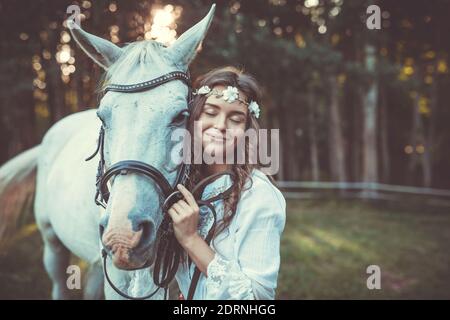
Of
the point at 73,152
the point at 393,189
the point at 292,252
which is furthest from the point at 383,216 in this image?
the point at 73,152

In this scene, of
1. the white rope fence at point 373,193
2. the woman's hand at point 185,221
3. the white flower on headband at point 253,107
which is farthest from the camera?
the white rope fence at point 373,193

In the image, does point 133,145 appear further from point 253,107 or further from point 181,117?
point 253,107

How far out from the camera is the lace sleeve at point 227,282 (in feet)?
4.37

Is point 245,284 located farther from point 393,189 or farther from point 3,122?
point 393,189

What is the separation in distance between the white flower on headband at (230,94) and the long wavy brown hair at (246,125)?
48mm

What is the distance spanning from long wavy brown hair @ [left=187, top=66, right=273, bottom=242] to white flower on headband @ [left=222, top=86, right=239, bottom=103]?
5 centimetres

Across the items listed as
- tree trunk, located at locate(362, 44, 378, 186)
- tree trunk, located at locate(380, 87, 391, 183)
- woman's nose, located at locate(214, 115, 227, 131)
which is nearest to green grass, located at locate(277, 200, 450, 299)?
tree trunk, located at locate(362, 44, 378, 186)

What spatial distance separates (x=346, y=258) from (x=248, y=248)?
14.9 feet

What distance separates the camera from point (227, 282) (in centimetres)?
134

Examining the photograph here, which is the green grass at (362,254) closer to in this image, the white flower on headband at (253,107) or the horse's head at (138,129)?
the white flower on headband at (253,107)

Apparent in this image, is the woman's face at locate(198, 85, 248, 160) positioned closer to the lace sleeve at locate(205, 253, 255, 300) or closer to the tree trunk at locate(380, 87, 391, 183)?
the lace sleeve at locate(205, 253, 255, 300)

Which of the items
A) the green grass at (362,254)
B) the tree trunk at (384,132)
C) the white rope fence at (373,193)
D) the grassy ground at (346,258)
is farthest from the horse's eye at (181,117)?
the tree trunk at (384,132)
